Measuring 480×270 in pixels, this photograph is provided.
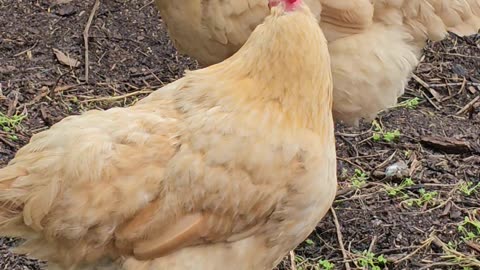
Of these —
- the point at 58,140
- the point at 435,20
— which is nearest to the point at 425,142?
the point at 435,20

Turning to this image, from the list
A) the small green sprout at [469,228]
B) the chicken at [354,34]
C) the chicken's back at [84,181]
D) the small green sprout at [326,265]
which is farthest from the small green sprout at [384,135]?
the chicken's back at [84,181]

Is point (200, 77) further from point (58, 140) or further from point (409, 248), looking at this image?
point (409, 248)

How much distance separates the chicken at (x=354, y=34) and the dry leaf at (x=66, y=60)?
1047 millimetres

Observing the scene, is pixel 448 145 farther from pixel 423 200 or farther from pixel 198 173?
pixel 198 173

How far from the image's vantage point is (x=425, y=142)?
397cm

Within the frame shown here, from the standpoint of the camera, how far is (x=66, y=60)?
4.33m

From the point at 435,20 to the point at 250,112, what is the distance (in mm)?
1341

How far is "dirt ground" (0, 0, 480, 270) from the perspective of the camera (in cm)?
341

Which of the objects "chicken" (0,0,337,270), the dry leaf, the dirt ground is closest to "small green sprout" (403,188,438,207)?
the dirt ground

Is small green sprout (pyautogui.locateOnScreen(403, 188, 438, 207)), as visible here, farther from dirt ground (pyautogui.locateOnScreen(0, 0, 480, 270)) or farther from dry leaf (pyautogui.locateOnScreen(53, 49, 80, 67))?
dry leaf (pyautogui.locateOnScreen(53, 49, 80, 67))

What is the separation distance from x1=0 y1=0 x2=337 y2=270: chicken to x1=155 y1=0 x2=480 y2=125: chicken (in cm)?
68

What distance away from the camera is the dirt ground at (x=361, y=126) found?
3410 mm

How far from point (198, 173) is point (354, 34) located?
1195mm

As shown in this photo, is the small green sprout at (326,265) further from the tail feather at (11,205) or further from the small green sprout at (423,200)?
the tail feather at (11,205)
